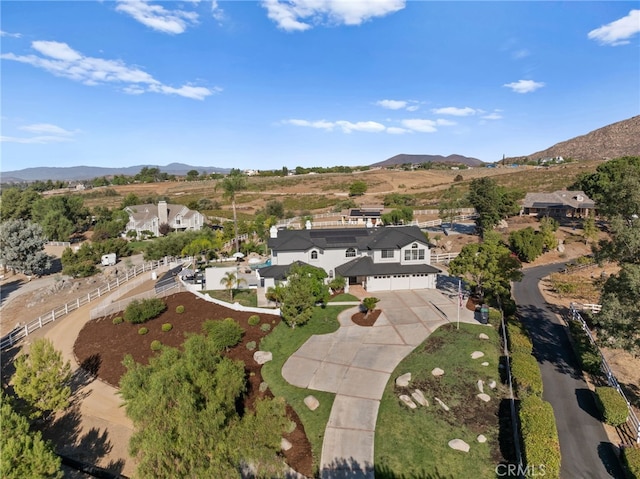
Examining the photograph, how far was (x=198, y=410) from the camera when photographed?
Result: 1434 centimetres

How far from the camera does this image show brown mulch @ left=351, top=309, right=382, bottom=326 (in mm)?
28742

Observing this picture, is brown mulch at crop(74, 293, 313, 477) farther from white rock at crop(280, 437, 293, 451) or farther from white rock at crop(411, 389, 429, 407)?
white rock at crop(411, 389, 429, 407)

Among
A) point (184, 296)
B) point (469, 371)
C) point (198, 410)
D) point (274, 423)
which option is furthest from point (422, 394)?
point (184, 296)

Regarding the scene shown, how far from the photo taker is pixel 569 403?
A: 61.1 ft

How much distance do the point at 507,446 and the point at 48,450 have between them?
2028cm

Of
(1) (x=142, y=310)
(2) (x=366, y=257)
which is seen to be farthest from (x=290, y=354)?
(2) (x=366, y=257)

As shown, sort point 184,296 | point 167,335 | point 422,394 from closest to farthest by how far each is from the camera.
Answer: point 422,394 → point 167,335 → point 184,296

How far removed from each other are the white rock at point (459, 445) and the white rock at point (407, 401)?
2765mm

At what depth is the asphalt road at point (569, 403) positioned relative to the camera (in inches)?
584

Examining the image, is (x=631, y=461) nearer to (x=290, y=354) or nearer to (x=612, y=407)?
(x=612, y=407)

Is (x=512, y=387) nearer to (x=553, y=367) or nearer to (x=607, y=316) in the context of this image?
(x=553, y=367)

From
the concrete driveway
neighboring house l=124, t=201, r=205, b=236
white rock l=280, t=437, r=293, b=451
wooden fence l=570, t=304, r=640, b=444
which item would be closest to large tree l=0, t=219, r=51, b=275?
neighboring house l=124, t=201, r=205, b=236

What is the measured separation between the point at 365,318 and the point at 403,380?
30.2 ft

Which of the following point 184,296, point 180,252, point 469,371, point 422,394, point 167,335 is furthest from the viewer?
point 180,252
